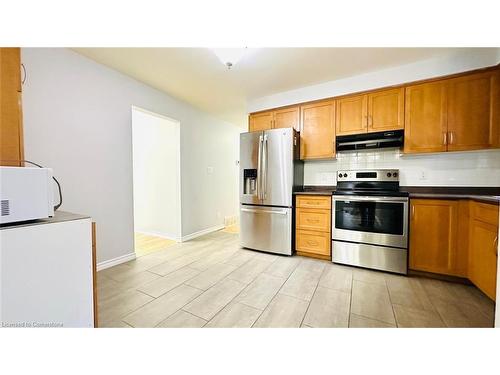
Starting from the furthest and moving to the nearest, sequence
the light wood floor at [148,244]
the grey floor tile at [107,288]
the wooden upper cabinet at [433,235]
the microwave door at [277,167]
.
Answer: the light wood floor at [148,244]
the microwave door at [277,167]
the wooden upper cabinet at [433,235]
the grey floor tile at [107,288]

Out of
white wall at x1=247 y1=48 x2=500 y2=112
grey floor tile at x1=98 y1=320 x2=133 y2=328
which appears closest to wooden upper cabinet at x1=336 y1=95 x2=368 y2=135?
white wall at x1=247 y1=48 x2=500 y2=112

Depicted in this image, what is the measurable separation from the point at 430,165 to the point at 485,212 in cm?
98

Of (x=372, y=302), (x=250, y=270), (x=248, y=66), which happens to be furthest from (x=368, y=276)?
(x=248, y=66)

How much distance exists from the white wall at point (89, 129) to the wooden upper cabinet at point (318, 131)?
209 centimetres

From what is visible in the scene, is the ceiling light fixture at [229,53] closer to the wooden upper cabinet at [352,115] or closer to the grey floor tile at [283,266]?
the wooden upper cabinet at [352,115]

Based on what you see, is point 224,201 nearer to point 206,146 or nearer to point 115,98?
point 206,146

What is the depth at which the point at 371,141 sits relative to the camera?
2523mm

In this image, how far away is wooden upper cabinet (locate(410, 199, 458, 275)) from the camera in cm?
202

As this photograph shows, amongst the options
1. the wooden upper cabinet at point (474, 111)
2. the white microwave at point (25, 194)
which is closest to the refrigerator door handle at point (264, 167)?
the wooden upper cabinet at point (474, 111)

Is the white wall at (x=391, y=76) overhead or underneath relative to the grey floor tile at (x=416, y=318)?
overhead

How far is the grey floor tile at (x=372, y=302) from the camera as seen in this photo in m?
1.53

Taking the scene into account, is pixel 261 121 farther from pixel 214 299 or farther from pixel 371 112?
pixel 214 299
